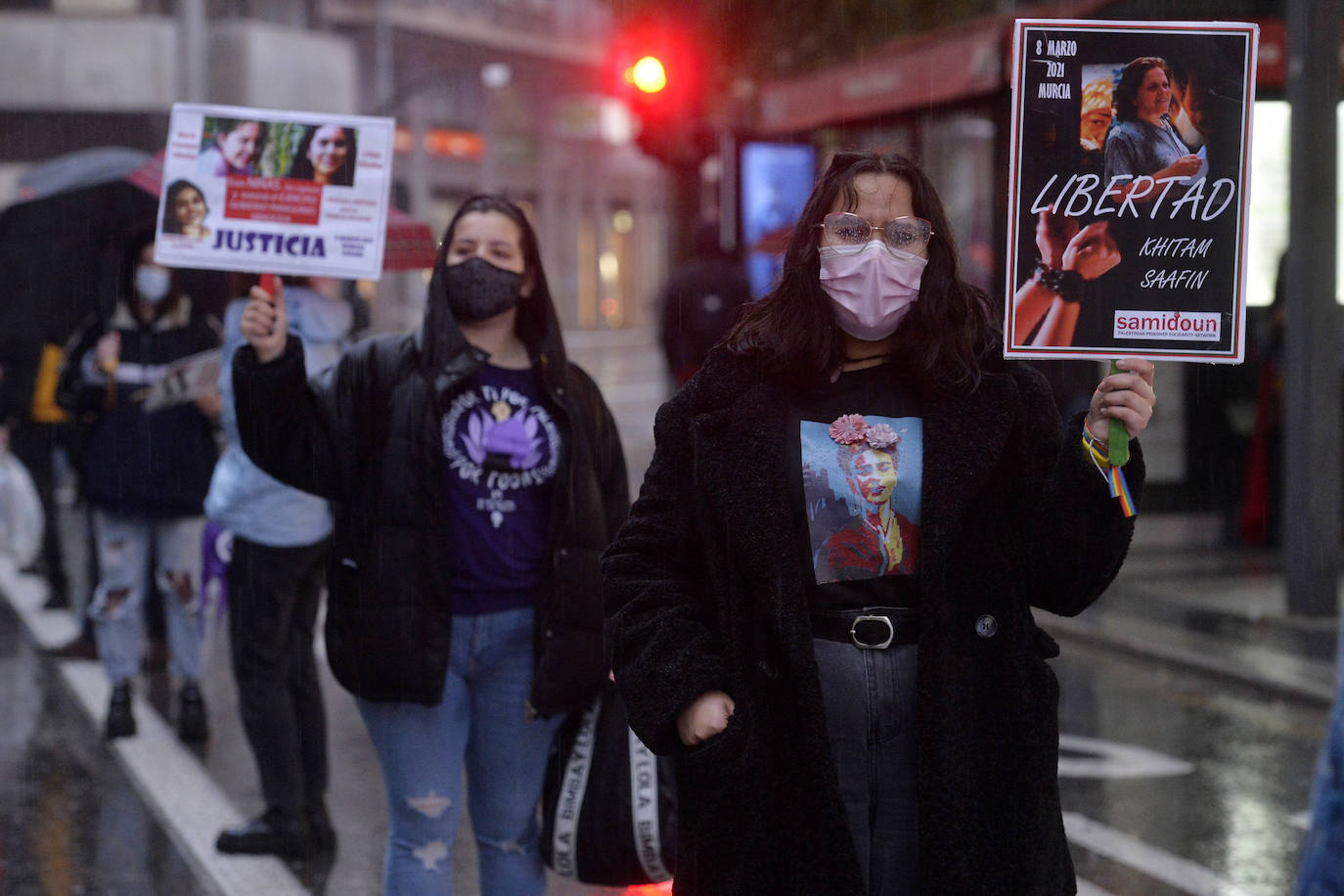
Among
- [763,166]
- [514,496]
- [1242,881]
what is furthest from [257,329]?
[763,166]

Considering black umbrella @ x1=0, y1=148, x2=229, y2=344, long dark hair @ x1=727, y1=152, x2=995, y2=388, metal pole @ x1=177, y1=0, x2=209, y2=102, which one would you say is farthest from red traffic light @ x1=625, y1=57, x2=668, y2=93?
long dark hair @ x1=727, y1=152, x2=995, y2=388

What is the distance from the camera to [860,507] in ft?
8.69

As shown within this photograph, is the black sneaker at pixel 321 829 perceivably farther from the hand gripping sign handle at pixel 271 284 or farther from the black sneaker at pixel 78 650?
the black sneaker at pixel 78 650

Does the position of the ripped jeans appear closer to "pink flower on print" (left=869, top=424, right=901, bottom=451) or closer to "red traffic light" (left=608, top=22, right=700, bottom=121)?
"pink flower on print" (left=869, top=424, right=901, bottom=451)

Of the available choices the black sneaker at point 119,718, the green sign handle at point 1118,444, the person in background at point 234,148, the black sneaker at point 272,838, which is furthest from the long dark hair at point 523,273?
the black sneaker at point 119,718

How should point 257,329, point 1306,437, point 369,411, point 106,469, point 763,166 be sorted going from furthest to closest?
point 763,166 → point 1306,437 → point 106,469 → point 369,411 → point 257,329

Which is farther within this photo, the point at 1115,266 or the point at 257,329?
the point at 257,329

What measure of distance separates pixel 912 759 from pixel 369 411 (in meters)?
1.77

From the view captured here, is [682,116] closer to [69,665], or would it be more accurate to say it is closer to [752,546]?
[69,665]

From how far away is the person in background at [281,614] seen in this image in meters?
5.24

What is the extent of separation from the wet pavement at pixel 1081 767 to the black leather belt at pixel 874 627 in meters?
2.66

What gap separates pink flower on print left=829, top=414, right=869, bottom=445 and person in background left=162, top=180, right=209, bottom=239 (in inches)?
85.4

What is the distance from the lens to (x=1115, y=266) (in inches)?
108

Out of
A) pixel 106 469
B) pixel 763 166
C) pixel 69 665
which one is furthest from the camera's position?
pixel 763 166
